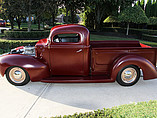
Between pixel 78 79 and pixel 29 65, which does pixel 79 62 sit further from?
pixel 29 65

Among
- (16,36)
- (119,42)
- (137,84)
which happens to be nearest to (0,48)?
(16,36)

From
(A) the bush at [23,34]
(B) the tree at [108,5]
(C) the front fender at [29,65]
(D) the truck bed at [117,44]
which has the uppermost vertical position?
(B) the tree at [108,5]

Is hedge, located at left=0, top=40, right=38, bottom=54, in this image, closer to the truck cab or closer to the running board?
the truck cab

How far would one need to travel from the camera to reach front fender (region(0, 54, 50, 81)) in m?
4.34

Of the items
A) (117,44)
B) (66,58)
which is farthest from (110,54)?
(66,58)

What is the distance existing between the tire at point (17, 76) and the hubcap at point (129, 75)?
287cm

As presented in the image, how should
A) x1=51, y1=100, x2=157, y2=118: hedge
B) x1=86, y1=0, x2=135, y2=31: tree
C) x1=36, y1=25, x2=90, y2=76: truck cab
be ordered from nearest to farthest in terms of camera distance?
1. x1=51, y1=100, x2=157, y2=118: hedge
2. x1=36, y1=25, x2=90, y2=76: truck cab
3. x1=86, y1=0, x2=135, y2=31: tree

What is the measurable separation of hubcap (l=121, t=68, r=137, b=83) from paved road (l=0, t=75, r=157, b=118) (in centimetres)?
24

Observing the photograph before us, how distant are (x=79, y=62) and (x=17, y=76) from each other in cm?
190

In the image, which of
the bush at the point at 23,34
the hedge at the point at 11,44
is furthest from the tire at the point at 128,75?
the bush at the point at 23,34

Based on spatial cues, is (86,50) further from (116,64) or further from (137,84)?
(137,84)

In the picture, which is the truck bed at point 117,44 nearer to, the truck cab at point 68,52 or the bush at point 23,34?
the truck cab at point 68,52

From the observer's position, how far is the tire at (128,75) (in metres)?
4.44

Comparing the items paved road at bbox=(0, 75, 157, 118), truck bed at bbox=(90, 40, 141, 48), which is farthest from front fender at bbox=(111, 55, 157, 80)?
truck bed at bbox=(90, 40, 141, 48)
